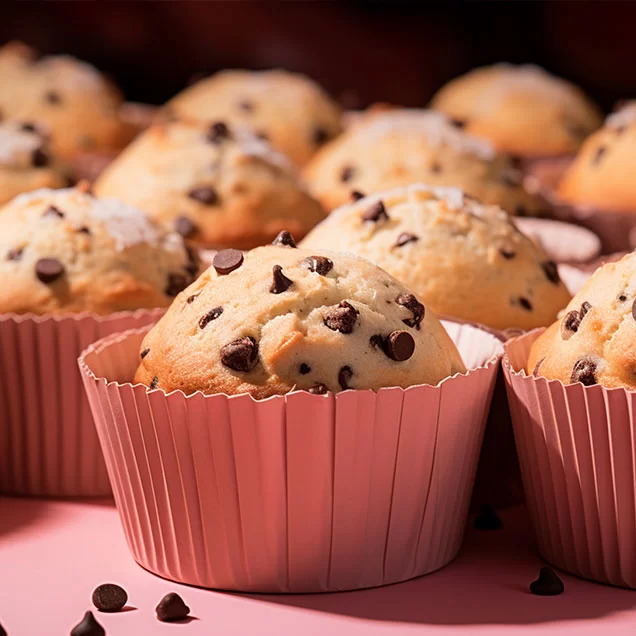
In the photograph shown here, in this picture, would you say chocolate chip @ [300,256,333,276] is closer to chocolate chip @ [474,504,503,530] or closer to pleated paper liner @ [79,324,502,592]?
pleated paper liner @ [79,324,502,592]

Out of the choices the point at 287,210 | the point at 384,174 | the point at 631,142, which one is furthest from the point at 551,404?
the point at 631,142

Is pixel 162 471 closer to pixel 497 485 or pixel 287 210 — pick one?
pixel 497 485

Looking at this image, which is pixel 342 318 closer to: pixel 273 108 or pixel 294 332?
pixel 294 332

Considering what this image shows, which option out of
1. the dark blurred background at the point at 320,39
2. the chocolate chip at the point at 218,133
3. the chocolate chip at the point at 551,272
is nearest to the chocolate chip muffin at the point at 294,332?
the chocolate chip at the point at 551,272

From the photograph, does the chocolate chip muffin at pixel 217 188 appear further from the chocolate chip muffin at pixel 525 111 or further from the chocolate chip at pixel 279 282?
the chocolate chip muffin at pixel 525 111

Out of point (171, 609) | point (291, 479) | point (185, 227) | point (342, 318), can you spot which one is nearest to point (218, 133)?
point (185, 227)
